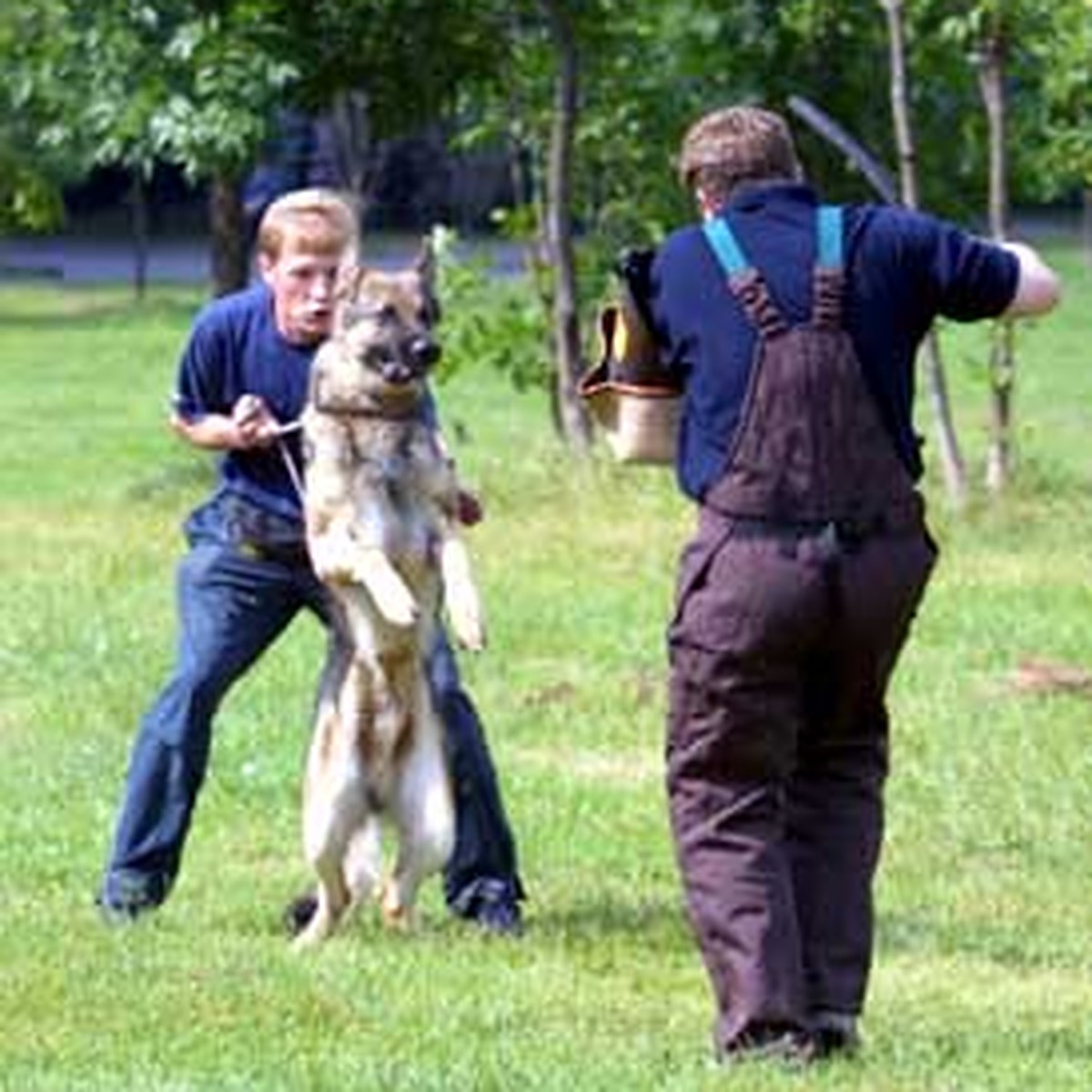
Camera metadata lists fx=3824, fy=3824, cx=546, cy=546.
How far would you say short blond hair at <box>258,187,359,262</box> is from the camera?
31.0ft

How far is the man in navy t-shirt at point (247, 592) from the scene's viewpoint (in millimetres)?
9602

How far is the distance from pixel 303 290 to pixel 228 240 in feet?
45.5

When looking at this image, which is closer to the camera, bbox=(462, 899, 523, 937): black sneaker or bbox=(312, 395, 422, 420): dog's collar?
bbox=(312, 395, 422, 420): dog's collar

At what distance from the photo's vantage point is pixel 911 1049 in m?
7.95

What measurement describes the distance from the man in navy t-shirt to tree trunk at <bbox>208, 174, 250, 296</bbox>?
13329mm

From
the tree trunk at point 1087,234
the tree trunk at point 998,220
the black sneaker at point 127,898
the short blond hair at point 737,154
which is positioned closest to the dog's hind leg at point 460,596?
the black sneaker at point 127,898

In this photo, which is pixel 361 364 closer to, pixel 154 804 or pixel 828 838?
pixel 154 804

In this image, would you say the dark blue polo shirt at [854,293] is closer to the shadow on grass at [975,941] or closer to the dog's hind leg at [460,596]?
the dog's hind leg at [460,596]

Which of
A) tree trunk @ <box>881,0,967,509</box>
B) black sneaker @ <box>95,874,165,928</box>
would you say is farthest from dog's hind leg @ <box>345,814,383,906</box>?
tree trunk @ <box>881,0,967,509</box>

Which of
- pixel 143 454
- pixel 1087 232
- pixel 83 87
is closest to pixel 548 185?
pixel 83 87

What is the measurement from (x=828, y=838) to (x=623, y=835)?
3.46m

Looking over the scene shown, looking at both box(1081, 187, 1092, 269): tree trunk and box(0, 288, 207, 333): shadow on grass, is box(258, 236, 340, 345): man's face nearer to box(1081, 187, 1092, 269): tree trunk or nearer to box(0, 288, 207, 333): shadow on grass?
box(0, 288, 207, 333): shadow on grass

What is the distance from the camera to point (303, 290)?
9.55 meters

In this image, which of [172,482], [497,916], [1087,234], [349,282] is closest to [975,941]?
[497,916]
